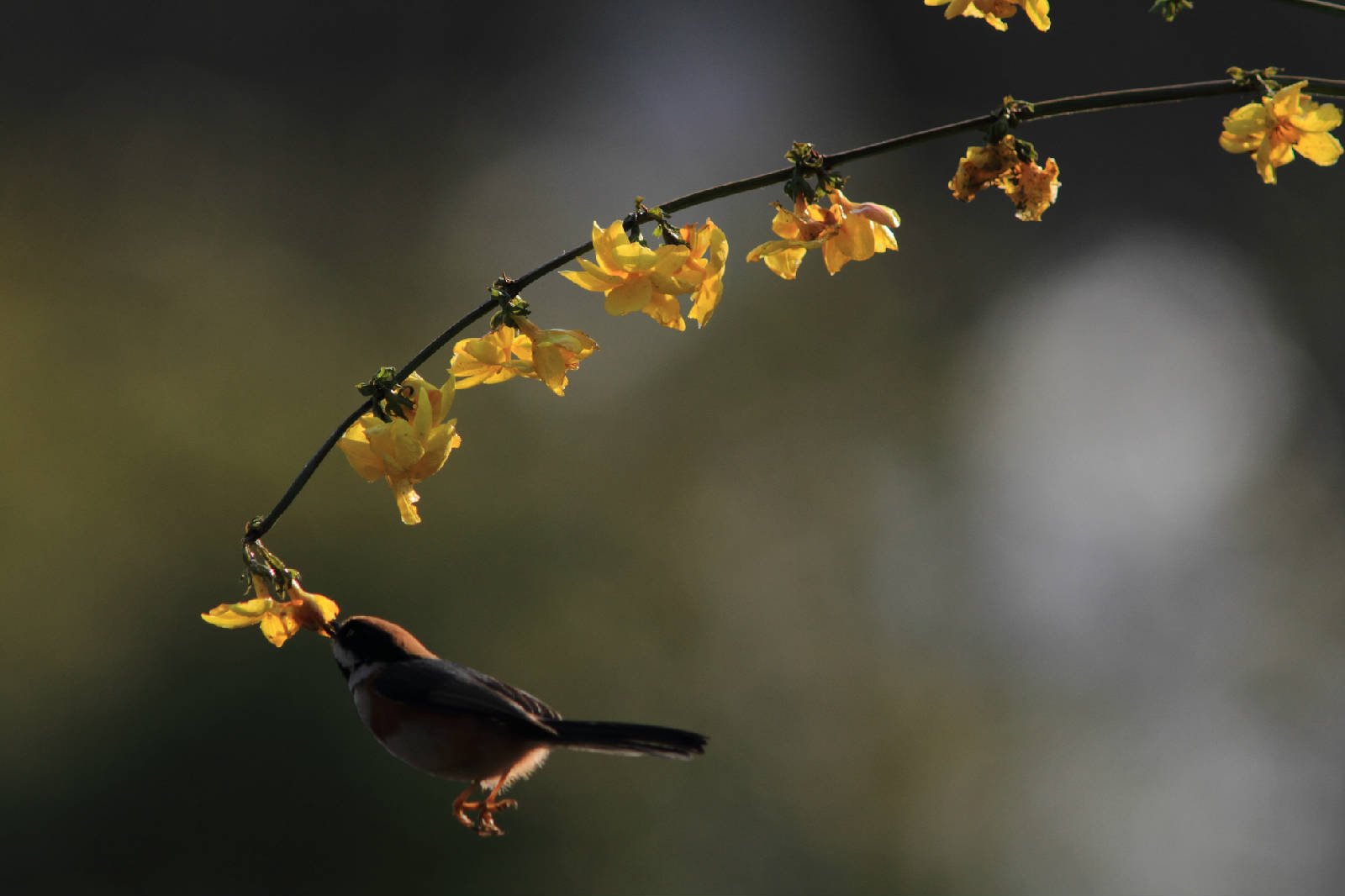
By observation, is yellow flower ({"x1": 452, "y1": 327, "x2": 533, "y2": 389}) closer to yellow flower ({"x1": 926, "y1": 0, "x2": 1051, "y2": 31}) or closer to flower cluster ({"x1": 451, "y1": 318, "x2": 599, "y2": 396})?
flower cluster ({"x1": 451, "y1": 318, "x2": 599, "y2": 396})

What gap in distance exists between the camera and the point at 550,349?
109 cm

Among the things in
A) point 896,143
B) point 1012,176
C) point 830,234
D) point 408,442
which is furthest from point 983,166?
point 408,442

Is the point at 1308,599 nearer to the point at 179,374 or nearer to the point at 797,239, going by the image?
the point at 179,374

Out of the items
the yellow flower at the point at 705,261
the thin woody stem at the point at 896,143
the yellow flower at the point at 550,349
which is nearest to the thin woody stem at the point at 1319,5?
the thin woody stem at the point at 896,143

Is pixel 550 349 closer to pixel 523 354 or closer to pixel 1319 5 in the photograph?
pixel 523 354

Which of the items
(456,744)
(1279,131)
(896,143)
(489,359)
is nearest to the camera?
(896,143)

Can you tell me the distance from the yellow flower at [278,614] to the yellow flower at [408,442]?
108mm

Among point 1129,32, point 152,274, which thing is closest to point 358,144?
point 152,274

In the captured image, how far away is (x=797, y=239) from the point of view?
1070mm

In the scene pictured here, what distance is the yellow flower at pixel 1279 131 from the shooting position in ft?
3.10

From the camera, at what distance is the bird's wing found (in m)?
1.22

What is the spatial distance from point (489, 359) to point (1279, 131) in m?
0.69

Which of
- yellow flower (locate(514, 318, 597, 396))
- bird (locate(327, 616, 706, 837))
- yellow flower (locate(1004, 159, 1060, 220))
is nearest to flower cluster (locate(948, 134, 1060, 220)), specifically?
yellow flower (locate(1004, 159, 1060, 220))

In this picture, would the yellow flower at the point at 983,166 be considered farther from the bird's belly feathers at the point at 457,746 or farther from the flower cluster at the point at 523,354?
the bird's belly feathers at the point at 457,746
